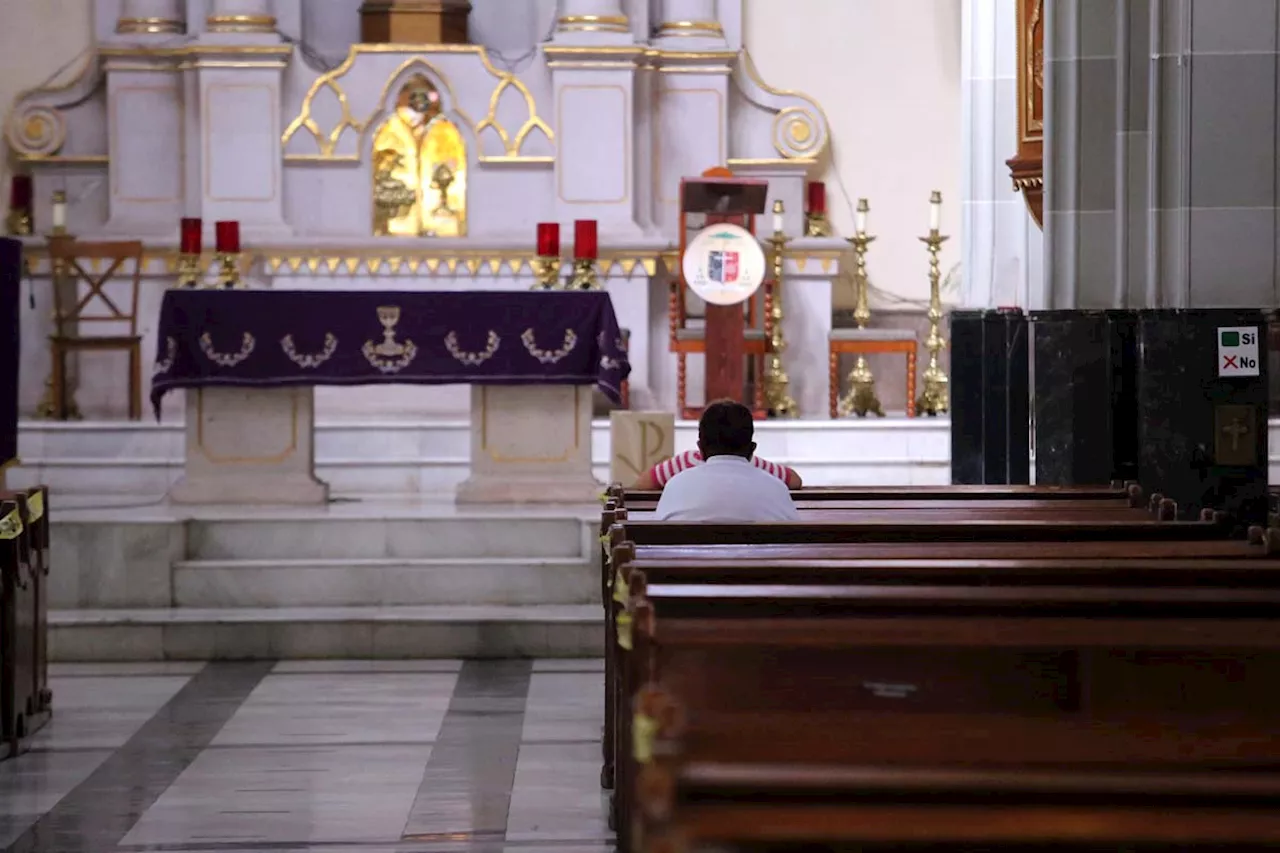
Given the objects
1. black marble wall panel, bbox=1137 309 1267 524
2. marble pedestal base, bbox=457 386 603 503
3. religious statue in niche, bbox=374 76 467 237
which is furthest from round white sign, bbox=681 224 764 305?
black marble wall panel, bbox=1137 309 1267 524

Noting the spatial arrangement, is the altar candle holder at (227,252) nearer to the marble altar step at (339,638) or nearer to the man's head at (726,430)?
the marble altar step at (339,638)

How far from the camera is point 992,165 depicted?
34.2 feet

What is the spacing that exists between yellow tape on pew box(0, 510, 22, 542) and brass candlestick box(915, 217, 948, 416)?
6.58m

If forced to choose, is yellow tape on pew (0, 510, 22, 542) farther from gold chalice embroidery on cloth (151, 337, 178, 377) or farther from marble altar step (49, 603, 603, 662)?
gold chalice embroidery on cloth (151, 337, 178, 377)

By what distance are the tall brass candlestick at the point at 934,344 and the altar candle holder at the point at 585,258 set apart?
2879 millimetres

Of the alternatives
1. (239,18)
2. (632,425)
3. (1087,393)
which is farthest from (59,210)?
(1087,393)

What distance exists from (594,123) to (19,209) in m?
3.57

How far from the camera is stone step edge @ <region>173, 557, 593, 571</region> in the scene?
862 centimetres

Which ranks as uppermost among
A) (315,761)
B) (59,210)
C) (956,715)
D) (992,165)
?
(992,165)

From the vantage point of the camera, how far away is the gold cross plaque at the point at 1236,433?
7.09 meters

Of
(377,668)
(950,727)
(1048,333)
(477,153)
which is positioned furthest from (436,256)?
(950,727)

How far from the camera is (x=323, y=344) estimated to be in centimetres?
949

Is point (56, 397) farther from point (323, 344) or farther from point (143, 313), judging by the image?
point (323, 344)

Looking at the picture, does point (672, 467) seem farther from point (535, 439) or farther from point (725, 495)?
point (535, 439)
